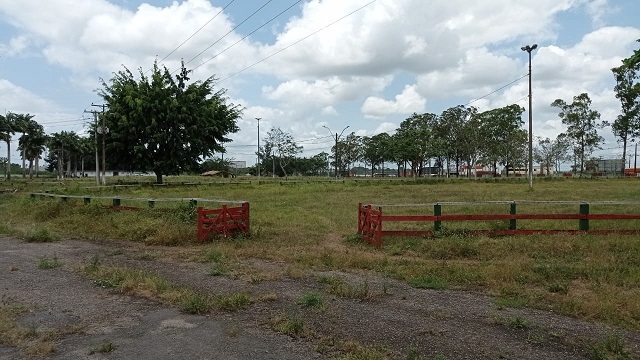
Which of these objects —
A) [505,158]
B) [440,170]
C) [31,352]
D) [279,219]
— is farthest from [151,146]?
[440,170]

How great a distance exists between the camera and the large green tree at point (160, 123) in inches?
1473

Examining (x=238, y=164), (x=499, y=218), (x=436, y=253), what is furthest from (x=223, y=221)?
(x=238, y=164)

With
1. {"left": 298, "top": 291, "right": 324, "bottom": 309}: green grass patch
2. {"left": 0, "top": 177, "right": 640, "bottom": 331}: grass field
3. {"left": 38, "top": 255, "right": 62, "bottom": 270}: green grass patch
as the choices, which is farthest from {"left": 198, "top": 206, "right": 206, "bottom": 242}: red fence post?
{"left": 298, "top": 291, "right": 324, "bottom": 309}: green grass patch

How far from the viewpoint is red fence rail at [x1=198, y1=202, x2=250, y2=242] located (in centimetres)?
1255

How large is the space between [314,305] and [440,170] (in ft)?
340

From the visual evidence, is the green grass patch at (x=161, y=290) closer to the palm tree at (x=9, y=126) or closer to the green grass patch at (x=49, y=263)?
the green grass patch at (x=49, y=263)

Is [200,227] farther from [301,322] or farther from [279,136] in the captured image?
[279,136]

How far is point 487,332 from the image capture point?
5.53 m

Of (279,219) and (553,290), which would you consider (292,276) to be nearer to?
(553,290)

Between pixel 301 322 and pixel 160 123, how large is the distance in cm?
3514

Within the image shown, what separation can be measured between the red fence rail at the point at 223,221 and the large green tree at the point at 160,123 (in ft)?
85.3

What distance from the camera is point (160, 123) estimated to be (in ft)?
125

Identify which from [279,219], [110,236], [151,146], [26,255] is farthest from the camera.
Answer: [151,146]

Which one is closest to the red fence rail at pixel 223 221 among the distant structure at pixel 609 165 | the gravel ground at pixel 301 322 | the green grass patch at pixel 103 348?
the gravel ground at pixel 301 322
